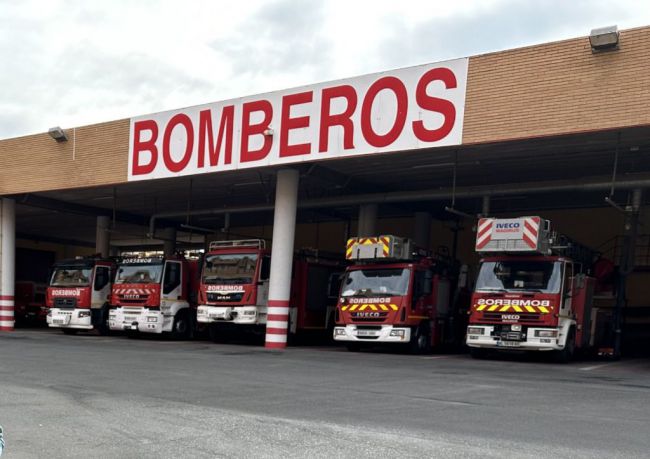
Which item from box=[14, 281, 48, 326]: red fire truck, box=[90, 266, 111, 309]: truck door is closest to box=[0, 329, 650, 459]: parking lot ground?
box=[90, 266, 111, 309]: truck door

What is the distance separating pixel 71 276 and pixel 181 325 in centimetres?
499

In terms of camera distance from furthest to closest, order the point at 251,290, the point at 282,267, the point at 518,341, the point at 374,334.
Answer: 1. the point at 251,290
2. the point at 282,267
3. the point at 374,334
4. the point at 518,341

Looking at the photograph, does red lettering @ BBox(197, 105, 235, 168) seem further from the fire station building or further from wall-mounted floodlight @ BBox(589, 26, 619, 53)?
wall-mounted floodlight @ BBox(589, 26, 619, 53)

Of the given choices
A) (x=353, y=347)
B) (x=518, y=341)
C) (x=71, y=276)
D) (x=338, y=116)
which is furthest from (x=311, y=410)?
(x=71, y=276)

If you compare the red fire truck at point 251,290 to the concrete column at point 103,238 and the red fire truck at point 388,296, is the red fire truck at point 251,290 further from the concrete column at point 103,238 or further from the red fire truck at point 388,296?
the concrete column at point 103,238

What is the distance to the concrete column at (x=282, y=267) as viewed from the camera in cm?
2058

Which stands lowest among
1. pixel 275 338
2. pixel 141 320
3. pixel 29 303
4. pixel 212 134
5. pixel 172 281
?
pixel 29 303

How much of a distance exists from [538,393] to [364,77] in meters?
10.5

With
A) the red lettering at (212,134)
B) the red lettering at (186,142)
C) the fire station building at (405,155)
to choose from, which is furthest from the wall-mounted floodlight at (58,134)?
the red lettering at (212,134)

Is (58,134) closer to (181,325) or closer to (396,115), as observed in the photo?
(181,325)

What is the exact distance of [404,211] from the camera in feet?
92.6

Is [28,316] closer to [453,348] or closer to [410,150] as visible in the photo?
[453,348]

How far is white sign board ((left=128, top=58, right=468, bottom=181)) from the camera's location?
17453 millimetres

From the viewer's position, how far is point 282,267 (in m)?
20.7
